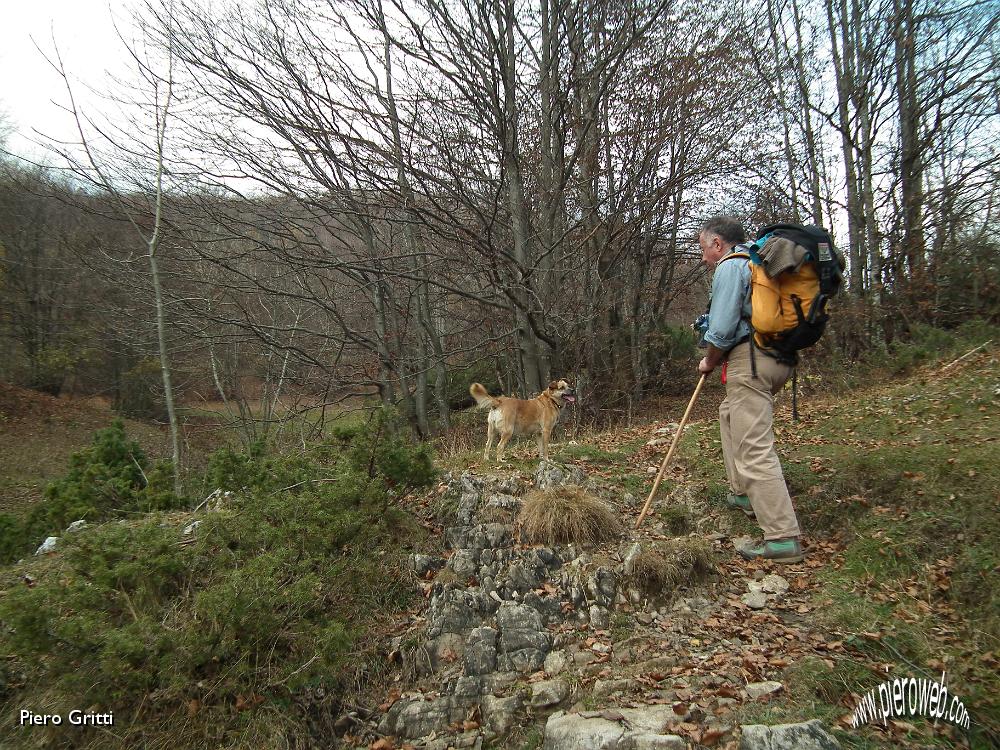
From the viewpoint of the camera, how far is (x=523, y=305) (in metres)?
8.98

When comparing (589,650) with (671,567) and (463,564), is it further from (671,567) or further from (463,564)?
(463,564)

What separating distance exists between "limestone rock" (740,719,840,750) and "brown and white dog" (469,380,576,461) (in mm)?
5012

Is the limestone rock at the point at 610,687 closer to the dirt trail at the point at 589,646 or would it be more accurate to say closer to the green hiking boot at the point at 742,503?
the dirt trail at the point at 589,646

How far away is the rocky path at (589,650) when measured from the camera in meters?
3.05

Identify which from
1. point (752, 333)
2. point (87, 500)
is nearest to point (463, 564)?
point (752, 333)

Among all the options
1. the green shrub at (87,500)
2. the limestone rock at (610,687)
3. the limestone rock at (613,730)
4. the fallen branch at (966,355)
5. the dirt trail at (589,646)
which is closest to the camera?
the limestone rock at (613,730)

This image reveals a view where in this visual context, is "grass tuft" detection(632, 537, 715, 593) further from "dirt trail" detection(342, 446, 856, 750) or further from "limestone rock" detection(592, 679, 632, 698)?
"limestone rock" detection(592, 679, 632, 698)

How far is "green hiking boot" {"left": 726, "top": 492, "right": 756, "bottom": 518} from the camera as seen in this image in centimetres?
493

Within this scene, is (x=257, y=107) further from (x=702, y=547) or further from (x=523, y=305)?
(x=702, y=547)

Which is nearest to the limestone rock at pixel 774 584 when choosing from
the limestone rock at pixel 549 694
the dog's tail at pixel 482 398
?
the limestone rock at pixel 549 694

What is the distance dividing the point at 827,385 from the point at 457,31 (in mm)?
8995
